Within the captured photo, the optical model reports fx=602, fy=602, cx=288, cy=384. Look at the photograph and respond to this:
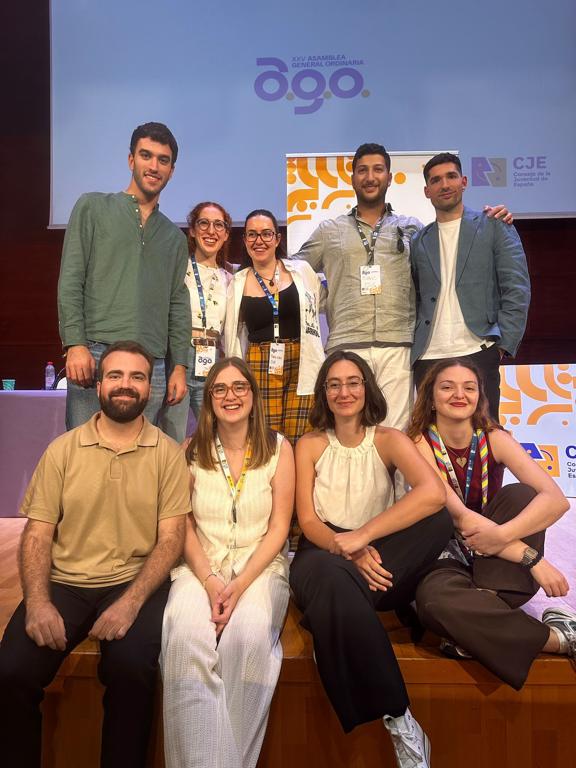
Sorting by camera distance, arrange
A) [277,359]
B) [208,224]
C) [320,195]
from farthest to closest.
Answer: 1. [320,195]
2. [208,224]
3. [277,359]

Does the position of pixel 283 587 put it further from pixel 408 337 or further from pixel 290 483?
pixel 408 337

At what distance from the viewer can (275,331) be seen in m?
2.49

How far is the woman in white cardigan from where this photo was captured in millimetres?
2457

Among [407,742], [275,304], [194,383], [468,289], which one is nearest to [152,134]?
[275,304]

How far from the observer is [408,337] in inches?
101

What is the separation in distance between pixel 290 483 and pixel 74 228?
1.26 metres

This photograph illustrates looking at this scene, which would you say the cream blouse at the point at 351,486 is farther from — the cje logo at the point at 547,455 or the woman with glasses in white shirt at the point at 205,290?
the cje logo at the point at 547,455

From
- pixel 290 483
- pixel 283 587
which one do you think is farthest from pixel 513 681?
pixel 290 483

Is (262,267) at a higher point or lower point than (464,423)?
higher

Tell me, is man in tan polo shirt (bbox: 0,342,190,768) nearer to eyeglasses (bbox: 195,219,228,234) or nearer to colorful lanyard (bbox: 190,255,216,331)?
colorful lanyard (bbox: 190,255,216,331)

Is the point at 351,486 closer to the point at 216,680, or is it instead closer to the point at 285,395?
the point at 285,395

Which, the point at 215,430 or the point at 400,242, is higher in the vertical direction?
the point at 400,242

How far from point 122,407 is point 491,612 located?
47.1 inches

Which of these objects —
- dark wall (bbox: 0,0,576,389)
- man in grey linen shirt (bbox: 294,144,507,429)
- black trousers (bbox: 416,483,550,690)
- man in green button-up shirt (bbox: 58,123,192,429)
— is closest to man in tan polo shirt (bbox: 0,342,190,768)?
man in green button-up shirt (bbox: 58,123,192,429)
